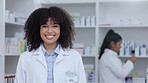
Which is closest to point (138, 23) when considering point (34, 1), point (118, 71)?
point (118, 71)

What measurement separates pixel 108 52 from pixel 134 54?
2.13 ft

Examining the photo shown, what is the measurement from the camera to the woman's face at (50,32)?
2.10 metres

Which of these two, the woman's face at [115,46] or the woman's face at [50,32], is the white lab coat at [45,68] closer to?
the woman's face at [50,32]

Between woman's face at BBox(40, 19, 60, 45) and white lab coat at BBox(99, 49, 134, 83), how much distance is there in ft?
6.97

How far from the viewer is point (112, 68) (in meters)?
4.13

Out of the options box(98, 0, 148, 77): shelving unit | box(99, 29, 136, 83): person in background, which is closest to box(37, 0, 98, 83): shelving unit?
box(98, 0, 148, 77): shelving unit

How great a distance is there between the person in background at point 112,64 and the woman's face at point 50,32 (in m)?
2.12

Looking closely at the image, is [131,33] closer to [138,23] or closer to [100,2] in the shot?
[138,23]

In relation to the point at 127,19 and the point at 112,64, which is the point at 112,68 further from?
the point at 127,19

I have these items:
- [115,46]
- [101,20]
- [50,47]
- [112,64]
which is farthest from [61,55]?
[101,20]

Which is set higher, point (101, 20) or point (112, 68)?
point (101, 20)

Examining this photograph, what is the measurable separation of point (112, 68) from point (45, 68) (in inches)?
85.3

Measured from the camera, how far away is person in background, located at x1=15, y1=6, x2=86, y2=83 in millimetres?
2096

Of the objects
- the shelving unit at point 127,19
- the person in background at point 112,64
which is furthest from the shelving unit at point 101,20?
the person in background at point 112,64
